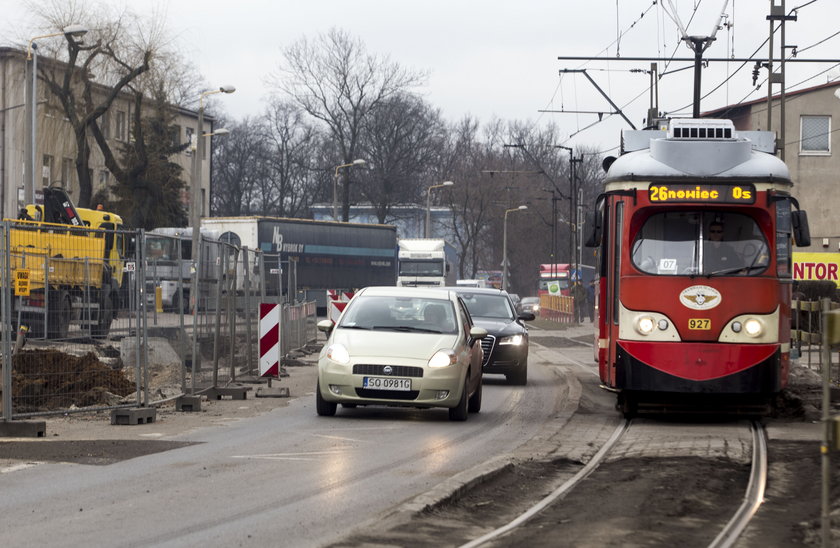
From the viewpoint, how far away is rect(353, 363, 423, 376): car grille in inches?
568

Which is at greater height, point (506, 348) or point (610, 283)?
point (610, 283)

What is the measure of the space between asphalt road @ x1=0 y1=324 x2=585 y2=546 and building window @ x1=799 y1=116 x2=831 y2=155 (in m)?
46.2

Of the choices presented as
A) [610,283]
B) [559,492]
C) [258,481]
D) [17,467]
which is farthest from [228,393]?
[559,492]

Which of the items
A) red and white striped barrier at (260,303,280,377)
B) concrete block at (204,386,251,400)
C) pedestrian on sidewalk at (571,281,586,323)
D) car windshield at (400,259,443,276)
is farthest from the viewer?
pedestrian on sidewalk at (571,281,586,323)

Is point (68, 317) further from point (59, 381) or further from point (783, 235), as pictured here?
point (783, 235)

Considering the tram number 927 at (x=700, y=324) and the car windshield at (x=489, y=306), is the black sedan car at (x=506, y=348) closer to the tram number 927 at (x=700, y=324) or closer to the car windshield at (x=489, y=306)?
the car windshield at (x=489, y=306)

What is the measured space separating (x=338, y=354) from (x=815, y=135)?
47.7 meters

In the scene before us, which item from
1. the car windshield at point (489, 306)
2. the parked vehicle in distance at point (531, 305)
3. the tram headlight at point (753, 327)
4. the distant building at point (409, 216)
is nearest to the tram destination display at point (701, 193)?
the tram headlight at point (753, 327)

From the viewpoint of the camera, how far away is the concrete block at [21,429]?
40.4ft

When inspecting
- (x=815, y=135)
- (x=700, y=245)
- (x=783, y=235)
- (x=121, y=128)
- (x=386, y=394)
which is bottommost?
(x=386, y=394)

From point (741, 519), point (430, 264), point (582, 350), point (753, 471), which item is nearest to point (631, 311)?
point (753, 471)

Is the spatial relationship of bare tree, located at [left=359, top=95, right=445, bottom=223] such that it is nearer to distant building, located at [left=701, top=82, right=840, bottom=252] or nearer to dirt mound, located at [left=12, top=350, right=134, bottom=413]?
distant building, located at [left=701, top=82, right=840, bottom=252]

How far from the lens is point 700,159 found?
48.5ft

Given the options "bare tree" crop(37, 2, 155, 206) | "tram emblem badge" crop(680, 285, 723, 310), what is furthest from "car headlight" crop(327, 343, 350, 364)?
"bare tree" crop(37, 2, 155, 206)
